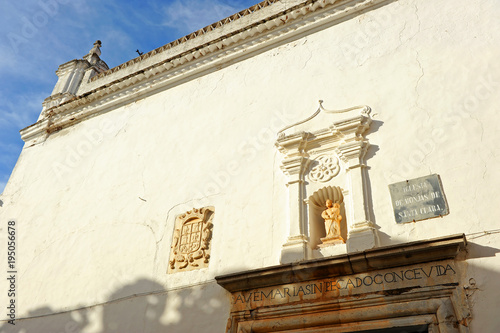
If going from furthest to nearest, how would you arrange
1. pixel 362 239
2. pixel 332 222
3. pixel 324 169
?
pixel 324 169
pixel 332 222
pixel 362 239

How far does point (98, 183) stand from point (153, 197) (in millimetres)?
1282

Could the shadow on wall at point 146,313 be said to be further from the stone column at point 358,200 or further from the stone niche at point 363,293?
the stone column at point 358,200

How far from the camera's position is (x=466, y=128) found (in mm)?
4586

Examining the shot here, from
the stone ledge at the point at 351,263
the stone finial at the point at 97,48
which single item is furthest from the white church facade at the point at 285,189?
the stone finial at the point at 97,48

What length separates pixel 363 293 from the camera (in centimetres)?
403

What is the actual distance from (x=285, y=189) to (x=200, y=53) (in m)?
3.43

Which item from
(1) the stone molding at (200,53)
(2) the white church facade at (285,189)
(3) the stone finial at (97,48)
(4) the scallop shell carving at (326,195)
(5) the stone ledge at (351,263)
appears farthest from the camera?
(3) the stone finial at (97,48)

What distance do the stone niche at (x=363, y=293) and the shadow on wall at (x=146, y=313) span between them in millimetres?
303

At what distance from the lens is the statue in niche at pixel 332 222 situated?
15.2 feet

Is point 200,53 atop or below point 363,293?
atop

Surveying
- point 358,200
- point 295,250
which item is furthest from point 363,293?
point 358,200

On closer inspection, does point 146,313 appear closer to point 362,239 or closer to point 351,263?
point 351,263

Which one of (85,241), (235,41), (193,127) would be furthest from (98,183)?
(235,41)

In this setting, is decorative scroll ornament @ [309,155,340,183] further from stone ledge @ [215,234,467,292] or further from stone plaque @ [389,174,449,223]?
stone ledge @ [215,234,467,292]
